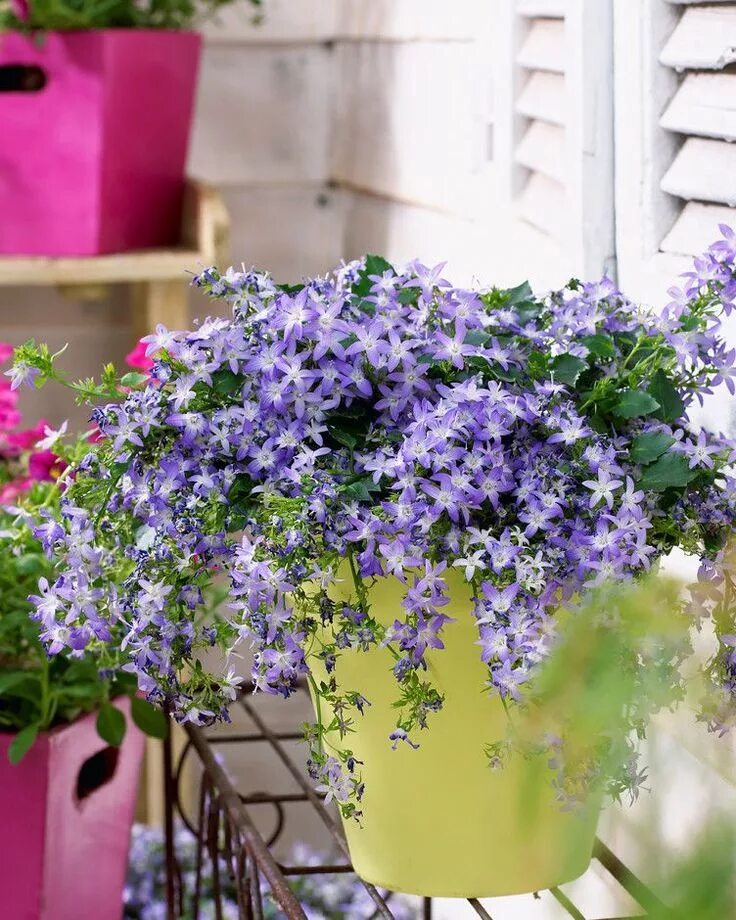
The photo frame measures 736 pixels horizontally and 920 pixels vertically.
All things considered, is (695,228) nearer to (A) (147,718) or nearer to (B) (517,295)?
(B) (517,295)

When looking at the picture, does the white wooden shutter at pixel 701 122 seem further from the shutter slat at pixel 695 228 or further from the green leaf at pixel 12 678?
the green leaf at pixel 12 678

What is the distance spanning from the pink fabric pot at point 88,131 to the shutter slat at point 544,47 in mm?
649

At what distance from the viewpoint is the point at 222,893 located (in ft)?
4.97

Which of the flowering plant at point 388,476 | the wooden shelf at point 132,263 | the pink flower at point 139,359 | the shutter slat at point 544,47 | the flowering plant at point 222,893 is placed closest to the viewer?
the flowering plant at point 388,476

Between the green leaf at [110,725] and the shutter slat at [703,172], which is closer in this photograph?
the shutter slat at [703,172]

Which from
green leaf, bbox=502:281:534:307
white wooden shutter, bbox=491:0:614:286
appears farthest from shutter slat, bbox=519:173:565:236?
green leaf, bbox=502:281:534:307

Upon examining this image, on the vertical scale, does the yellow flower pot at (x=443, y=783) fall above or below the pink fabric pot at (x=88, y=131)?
below

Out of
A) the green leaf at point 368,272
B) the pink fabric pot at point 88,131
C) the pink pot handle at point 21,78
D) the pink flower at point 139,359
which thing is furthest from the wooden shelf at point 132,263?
the green leaf at point 368,272

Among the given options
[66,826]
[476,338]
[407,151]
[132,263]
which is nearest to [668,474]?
[476,338]

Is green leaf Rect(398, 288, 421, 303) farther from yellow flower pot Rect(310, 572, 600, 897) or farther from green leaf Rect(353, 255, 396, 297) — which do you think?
yellow flower pot Rect(310, 572, 600, 897)

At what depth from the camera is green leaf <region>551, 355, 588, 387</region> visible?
0.66 meters

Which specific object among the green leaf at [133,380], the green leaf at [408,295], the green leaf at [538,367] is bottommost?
the green leaf at [133,380]

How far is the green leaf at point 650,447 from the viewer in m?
0.63

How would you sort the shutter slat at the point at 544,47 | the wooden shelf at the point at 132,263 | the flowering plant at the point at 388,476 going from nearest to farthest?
the flowering plant at the point at 388,476 → the shutter slat at the point at 544,47 → the wooden shelf at the point at 132,263
